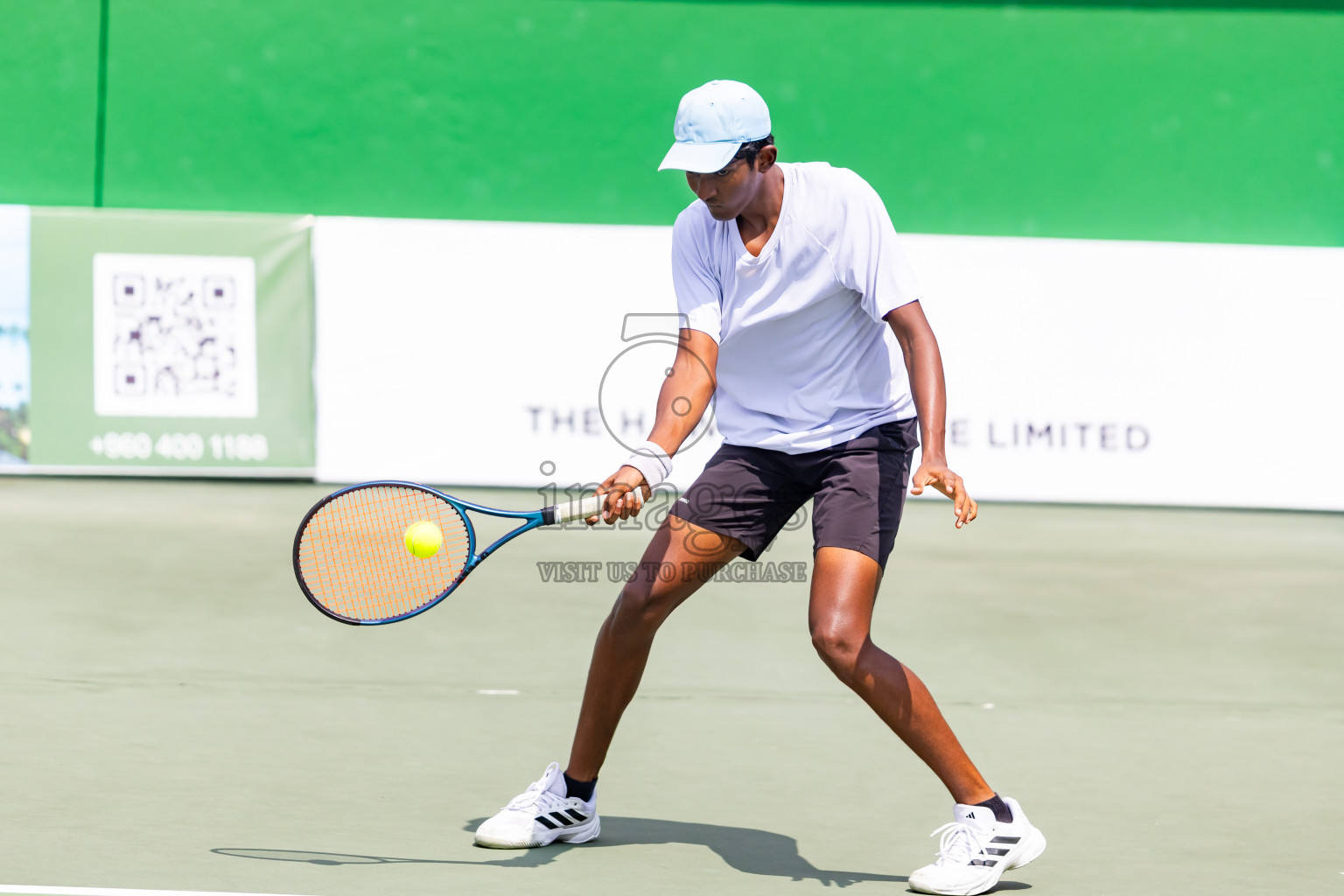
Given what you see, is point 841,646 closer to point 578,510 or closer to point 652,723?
point 578,510

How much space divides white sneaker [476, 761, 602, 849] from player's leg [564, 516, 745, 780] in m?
0.06

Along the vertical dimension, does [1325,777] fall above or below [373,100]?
below

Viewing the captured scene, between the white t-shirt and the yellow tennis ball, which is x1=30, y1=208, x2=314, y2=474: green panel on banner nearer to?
the yellow tennis ball

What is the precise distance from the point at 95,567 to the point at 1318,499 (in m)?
6.87

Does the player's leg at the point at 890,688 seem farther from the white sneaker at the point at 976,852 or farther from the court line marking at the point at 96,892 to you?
the court line marking at the point at 96,892

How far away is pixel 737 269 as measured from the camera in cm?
349

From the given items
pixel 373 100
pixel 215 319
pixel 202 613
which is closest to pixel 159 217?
pixel 215 319

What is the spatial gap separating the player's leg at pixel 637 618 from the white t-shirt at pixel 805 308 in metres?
0.28

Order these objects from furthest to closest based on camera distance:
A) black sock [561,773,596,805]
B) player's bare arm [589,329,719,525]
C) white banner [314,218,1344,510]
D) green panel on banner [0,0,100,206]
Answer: green panel on banner [0,0,100,206] < white banner [314,218,1344,510] < black sock [561,773,596,805] < player's bare arm [589,329,719,525]

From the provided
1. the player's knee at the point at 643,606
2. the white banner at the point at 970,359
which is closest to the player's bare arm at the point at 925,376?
the player's knee at the point at 643,606

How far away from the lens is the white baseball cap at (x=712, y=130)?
10.6 ft

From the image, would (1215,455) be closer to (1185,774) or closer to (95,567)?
(1185,774)

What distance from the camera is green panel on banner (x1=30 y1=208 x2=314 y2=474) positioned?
344 inches

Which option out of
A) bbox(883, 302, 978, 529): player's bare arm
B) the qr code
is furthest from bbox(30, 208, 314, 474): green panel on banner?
bbox(883, 302, 978, 529): player's bare arm
